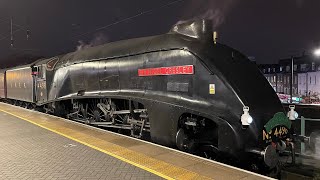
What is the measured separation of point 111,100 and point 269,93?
190 inches

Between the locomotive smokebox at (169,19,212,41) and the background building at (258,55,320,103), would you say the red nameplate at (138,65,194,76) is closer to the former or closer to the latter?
the locomotive smokebox at (169,19,212,41)

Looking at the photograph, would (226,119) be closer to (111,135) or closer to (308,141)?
(308,141)

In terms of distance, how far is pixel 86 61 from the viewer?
1080 centimetres

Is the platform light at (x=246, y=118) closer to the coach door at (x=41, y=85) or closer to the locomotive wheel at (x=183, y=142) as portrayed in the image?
the locomotive wheel at (x=183, y=142)

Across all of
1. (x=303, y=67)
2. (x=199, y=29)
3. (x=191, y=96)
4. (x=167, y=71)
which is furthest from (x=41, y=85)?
(x=303, y=67)

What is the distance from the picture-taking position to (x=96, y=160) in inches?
243

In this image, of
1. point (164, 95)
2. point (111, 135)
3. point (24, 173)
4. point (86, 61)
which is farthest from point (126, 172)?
point (86, 61)

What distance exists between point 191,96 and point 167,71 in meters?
1.03

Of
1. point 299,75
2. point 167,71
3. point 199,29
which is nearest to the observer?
point 199,29

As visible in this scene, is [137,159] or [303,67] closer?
[137,159]

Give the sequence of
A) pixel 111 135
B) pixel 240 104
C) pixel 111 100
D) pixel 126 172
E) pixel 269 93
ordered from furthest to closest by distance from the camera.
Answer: pixel 111 100, pixel 111 135, pixel 269 93, pixel 240 104, pixel 126 172

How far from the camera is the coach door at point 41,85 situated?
48.7 feet

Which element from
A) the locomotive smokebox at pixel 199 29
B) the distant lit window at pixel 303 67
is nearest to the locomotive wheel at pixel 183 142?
the locomotive smokebox at pixel 199 29

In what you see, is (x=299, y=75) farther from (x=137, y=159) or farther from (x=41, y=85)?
(x=137, y=159)
